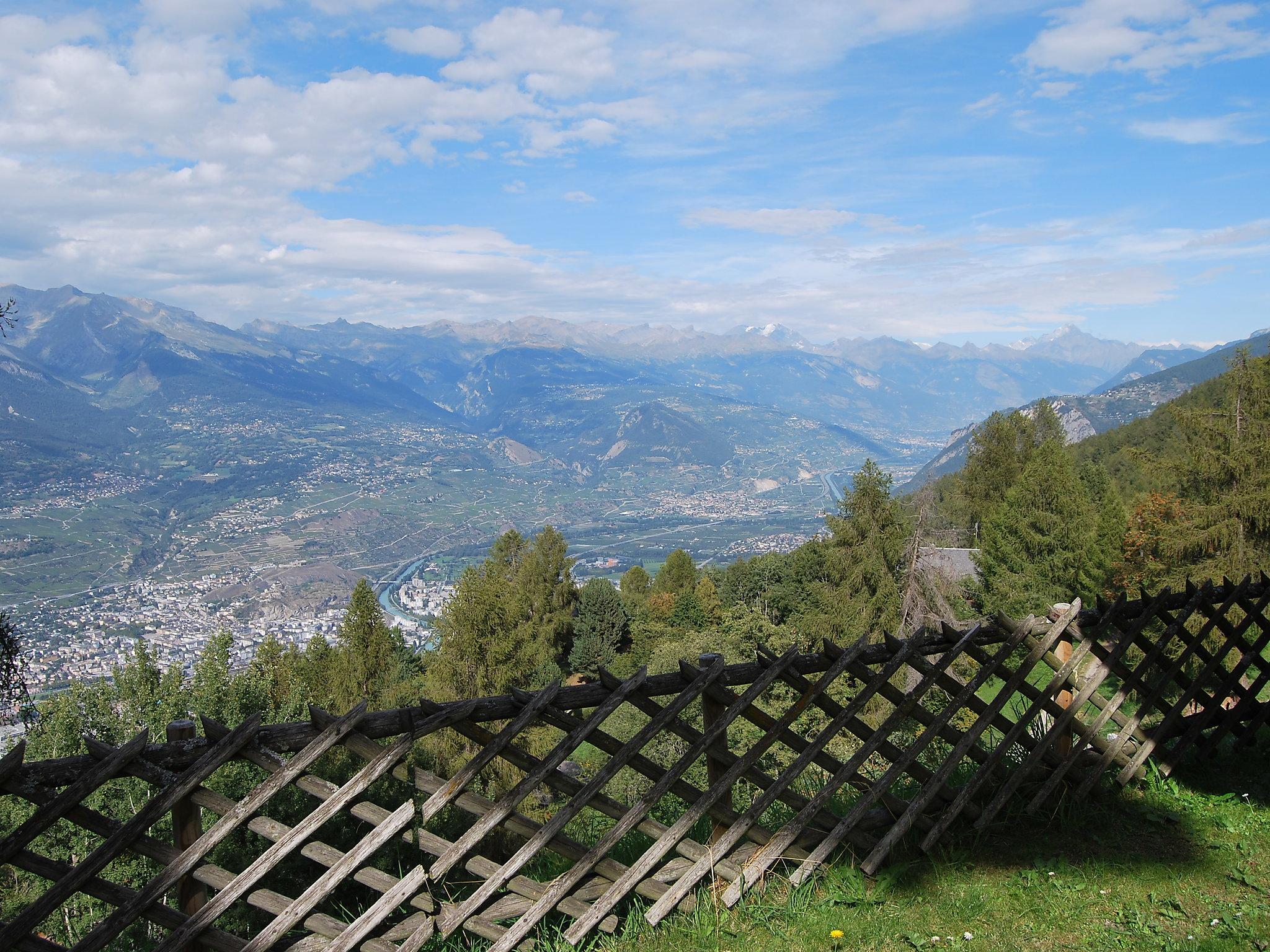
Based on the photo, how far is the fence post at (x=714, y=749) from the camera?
4555 mm

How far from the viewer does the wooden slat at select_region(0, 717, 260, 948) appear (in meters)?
3.28

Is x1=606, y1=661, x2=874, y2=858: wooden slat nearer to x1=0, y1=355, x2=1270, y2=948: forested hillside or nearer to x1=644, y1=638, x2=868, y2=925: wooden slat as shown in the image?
x1=644, y1=638, x2=868, y2=925: wooden slat

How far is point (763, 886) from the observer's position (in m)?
4.57

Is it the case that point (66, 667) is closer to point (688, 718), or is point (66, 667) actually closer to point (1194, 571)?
point (688, 718)

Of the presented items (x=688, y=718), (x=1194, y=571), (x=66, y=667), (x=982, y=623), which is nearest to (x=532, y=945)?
(x=982, y=623)

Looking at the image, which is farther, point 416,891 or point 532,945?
point 532,945

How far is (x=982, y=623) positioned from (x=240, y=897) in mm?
4827

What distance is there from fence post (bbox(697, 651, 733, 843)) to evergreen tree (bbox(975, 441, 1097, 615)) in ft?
96.0

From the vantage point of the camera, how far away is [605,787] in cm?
488

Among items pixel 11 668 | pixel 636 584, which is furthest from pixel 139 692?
pixel 636 584

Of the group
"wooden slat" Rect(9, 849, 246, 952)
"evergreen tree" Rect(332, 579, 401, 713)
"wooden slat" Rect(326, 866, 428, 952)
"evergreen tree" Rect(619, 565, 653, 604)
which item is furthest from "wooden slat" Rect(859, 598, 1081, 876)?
"evergreen tree" Rect(619, 565, 653, 604)

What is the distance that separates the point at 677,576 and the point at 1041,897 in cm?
5036

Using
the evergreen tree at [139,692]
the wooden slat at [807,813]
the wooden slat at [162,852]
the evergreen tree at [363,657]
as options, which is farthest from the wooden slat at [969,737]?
the evergreen tree at [363,657]

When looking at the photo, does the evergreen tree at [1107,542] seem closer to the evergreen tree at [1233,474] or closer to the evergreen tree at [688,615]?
the evergreen tree at [1233,474]
